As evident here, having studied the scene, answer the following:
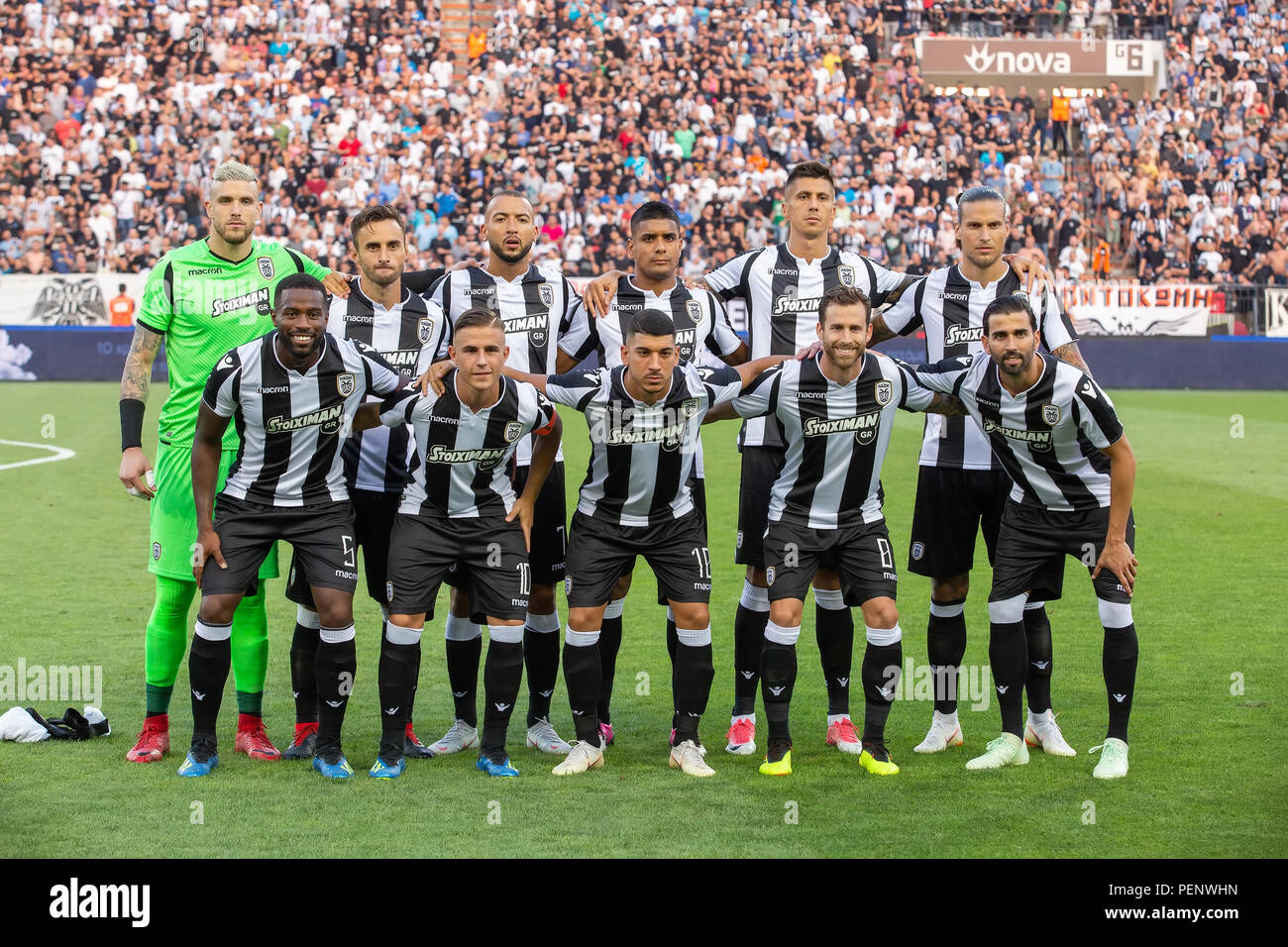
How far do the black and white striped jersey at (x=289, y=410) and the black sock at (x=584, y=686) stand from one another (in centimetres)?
116

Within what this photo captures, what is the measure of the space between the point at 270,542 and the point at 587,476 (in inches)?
51.6

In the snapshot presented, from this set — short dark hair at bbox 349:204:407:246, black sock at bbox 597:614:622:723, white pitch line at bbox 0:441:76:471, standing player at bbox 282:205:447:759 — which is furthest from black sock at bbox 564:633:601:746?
white pitch line at bbox 0:441:76:471

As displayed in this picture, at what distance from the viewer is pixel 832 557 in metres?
6.28

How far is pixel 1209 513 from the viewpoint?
43.0 ft

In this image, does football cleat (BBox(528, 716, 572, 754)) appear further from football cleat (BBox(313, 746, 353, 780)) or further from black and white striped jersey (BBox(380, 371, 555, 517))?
black and white striped jersey (BBox(380, 371, 555, 517))

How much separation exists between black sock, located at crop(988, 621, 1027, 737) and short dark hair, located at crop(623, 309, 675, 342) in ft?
6.06

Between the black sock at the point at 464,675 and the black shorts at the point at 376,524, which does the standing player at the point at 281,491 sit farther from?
the black sock at the point at 464,675

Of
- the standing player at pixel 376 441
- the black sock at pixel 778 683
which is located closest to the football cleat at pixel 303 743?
the standing player at pixel 376 441

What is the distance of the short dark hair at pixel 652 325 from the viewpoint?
5.98m

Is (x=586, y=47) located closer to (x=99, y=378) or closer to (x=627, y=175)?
(x=627, y=175)

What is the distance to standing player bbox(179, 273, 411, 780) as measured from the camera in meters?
5.91

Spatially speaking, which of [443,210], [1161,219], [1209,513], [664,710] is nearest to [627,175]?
[443,210]

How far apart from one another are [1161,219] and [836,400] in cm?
2437

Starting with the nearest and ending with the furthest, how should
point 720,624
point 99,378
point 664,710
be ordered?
point 664,710 < point 720,624 < point 99,378
